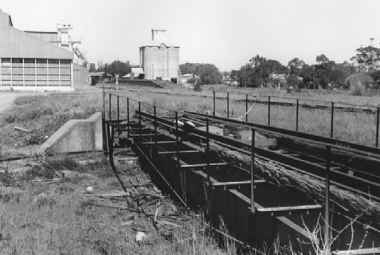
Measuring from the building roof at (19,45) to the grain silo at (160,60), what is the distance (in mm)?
58665

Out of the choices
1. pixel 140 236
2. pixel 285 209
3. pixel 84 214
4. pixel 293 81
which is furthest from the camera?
pixel 293 81

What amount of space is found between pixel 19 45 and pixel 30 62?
1.98 meters

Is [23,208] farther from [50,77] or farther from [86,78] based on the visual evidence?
[86,78]

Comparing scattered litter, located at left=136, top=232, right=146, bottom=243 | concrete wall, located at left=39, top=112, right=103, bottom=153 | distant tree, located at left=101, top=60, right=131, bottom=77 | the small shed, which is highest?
distant tree, located at left=101, top=60, right=131, bottom=77

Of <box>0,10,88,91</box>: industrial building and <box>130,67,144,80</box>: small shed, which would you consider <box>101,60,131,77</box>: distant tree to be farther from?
<box>0,10,88,91</box>: industrial building

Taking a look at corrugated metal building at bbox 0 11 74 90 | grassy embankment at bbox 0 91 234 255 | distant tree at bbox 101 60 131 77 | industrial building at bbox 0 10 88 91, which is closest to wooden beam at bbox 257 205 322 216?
grassy embankment at bbox 0 91 234 255

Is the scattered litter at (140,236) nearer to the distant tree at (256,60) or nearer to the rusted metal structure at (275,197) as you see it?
the rusted metal structure at (275,197)

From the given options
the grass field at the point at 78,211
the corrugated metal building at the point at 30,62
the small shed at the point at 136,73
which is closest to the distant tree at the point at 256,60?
the small shed at the point at 136,73

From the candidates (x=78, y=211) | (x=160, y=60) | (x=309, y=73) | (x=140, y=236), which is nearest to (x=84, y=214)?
(x=78, y=211)

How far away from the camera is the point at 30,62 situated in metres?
49.9

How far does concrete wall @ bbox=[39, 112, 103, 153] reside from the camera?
16516 mm

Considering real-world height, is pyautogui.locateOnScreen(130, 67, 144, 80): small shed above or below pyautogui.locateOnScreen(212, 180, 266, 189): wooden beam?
above

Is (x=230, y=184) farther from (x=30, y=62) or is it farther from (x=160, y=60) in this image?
(x=160, y=60)

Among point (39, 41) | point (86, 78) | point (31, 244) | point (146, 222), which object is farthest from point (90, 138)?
point (86, 78)
